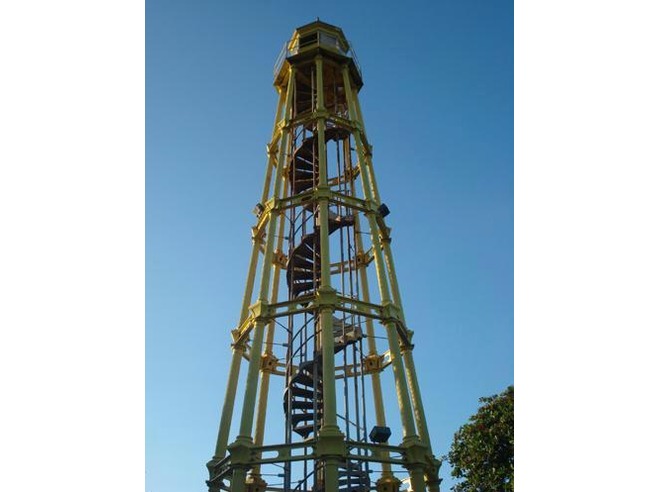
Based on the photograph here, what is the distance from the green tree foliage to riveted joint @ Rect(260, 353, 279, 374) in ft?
29.1

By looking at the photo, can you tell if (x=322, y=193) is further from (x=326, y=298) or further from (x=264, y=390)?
(x=264, y=390)

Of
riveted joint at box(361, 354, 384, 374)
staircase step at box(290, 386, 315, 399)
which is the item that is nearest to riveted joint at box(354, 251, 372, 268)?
riveted joint at box(361, 354, 384, 374)

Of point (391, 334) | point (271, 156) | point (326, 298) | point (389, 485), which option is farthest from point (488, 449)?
point (271, 156)

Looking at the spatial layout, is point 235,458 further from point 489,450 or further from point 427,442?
point 489,450

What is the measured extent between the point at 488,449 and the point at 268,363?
9440mm

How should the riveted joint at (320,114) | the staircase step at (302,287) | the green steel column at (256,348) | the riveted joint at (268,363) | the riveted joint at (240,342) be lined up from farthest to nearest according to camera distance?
the riveted joint at (320,114)
the staircase step at (302,287)
the riveted joint at (268,363)
the riveted joint at (240,342)
the green steel column at (256,348)

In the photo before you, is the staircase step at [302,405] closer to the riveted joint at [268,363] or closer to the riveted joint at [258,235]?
the riveted joint at [268,363]

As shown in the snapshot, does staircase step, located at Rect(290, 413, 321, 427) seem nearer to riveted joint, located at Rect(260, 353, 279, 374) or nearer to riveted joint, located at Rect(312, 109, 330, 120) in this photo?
riveted joint, located at Rect(260, 353, 279, 374)

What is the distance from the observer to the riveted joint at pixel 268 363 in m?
20.8

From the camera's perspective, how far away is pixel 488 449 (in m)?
23.6

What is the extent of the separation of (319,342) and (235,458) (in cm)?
489

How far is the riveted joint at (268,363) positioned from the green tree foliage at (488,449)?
8863 mm

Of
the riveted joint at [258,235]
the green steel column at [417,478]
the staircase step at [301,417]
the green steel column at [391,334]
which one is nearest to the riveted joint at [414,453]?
the green steel column at [417,478]

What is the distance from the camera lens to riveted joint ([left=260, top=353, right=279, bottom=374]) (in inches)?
819
